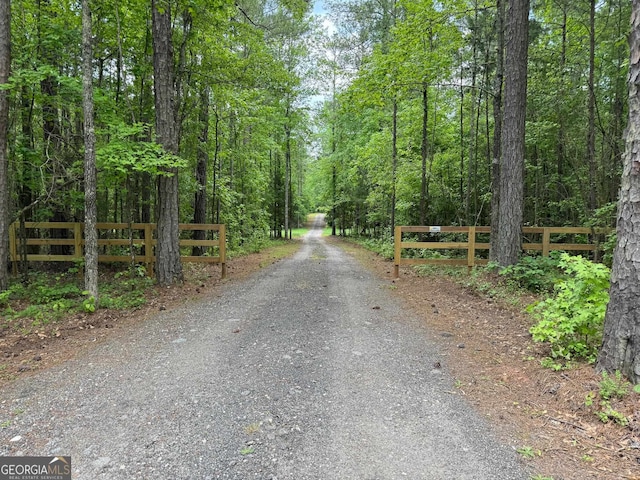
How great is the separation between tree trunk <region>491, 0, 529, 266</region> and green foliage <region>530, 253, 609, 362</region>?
140 inches

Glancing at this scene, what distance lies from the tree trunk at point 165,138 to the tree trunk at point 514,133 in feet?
22.4

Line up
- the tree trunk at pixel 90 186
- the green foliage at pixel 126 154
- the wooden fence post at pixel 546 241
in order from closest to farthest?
1. the tree trunk at pixel 90 186
2. the green foliage at pixel 126 154
3. the wooden fence post at pixel 546 241

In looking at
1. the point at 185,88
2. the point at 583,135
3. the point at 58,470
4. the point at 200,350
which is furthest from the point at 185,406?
the point at 583,135

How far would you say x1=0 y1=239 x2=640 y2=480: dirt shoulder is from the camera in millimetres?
2332

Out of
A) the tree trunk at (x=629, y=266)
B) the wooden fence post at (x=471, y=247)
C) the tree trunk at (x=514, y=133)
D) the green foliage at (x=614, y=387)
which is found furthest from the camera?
the wooden fence post at (x=471, y=247)

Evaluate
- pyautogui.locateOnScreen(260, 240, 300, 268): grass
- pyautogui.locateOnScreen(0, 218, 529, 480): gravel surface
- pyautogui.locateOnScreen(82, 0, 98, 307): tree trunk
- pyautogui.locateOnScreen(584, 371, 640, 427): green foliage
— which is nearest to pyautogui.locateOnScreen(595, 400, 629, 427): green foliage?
pyautogui.locateOnScreen(584, 371, 640, 427): green foliage

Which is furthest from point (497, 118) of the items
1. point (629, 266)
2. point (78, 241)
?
point (78, 241)

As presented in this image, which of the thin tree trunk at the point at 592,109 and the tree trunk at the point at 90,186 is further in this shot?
the thin tree trunk at the point at 592,109

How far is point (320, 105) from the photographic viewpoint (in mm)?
24969

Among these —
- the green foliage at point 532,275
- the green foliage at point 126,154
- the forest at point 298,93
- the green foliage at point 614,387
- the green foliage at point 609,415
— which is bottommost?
the green foliage at point 609,415

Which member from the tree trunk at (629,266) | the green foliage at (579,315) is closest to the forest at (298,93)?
the green foliage at (579,315)

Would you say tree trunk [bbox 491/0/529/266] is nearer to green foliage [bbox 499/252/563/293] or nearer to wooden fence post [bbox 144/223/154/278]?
green foliage [bbox 499/252/563/293]

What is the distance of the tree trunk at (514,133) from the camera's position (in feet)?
22.5

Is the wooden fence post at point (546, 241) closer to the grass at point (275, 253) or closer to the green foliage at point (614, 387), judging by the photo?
the green foliage at point (614, 387)
